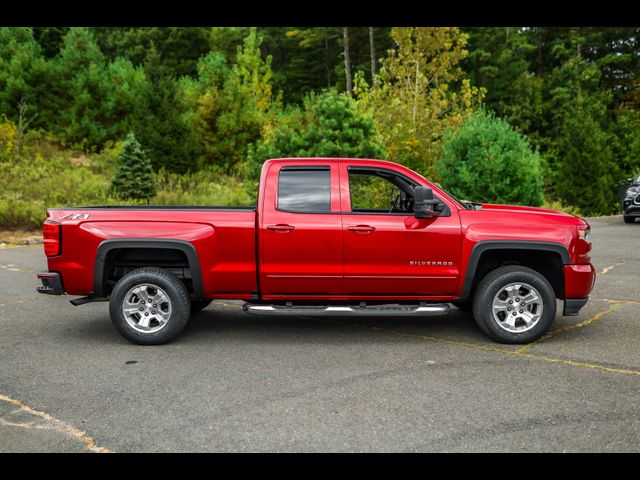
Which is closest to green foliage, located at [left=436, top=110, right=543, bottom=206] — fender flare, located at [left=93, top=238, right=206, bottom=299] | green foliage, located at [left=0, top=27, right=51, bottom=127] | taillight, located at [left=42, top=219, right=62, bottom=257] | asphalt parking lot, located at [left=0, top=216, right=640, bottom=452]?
asphalt parking lot, located at [left=0, top=216, right=640, bottom=452]

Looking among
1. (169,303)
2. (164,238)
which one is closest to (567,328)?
(169,303)

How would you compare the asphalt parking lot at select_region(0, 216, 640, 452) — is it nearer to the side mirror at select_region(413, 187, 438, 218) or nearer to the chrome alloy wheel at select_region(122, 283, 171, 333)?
the chrome alloy wheel at select_region(122, 283, 171, 333)

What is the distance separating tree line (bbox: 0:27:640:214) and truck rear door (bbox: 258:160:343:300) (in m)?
10.2

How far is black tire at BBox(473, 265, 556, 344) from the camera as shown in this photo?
620 cm

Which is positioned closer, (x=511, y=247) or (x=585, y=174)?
(x=511, y=247)

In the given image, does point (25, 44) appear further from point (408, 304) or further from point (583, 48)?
point (583, 48)

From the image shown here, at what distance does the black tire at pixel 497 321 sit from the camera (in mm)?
6199

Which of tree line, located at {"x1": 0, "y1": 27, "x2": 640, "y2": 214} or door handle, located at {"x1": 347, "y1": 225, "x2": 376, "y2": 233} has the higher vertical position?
tree line, located at {"x1": 0, "y1": 27, "x2": 640, "y2": 214}

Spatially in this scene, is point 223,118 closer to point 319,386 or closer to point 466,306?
point 466,306

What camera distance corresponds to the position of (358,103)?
22016mm

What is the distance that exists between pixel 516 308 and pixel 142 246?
155 inches

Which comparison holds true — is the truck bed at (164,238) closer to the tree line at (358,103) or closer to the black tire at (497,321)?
the black tire at (497,321)

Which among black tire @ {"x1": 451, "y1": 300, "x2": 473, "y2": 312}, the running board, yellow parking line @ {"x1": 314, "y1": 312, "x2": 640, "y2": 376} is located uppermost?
the running board
